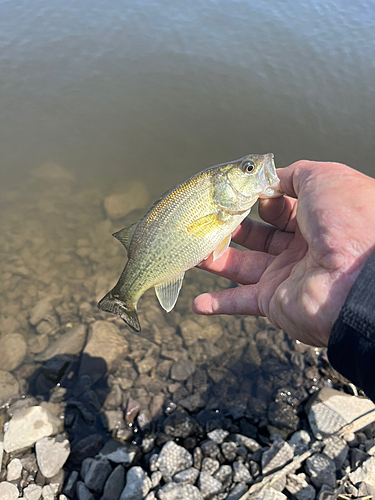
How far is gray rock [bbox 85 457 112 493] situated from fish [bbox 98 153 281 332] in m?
1.98

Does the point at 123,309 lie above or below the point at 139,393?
above

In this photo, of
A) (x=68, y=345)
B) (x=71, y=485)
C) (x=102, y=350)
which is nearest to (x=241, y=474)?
(x=71, y=485)

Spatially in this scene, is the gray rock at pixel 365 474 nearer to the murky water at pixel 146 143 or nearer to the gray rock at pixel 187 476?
the murky water at pixel 146 143

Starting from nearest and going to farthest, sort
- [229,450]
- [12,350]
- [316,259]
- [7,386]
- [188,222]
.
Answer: [316,259] → [188,222] → [229,450] → [7,386] → [12,350]

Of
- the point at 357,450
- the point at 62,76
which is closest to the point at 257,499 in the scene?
the point at 357,450

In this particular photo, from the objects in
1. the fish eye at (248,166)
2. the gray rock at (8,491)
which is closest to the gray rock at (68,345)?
the gray rock at (8,491)

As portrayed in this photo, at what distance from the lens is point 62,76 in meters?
11.0

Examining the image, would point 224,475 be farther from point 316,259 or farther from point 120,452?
point 316,259

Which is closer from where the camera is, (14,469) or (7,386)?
(14,469)

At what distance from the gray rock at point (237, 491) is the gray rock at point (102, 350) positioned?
98.8 inches

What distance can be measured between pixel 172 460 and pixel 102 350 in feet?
6.99

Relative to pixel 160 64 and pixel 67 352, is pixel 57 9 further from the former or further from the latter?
pixel 67 352

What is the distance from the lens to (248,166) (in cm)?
349

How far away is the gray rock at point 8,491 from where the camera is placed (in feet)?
13.0
